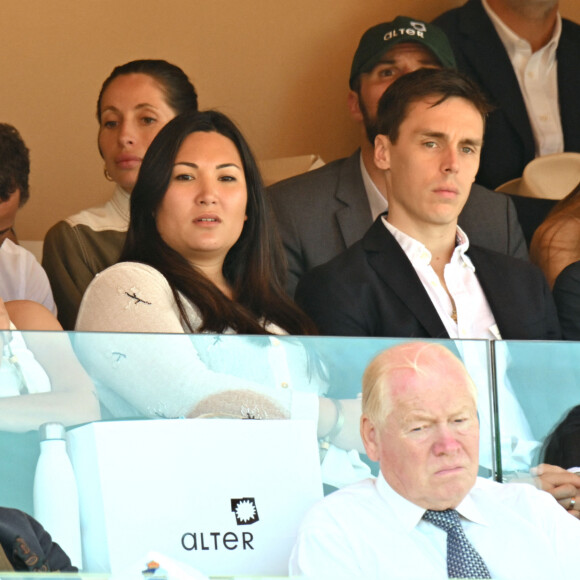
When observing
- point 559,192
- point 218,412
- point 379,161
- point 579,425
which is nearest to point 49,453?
point 218,412

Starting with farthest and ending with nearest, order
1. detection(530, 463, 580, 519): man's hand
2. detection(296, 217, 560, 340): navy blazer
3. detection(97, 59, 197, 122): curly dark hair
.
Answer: detection(97, 59, 197, 122): curly dark hair < detection(296, 217, 560, 340): navy blazer < detection(530, 463, 580, 519): man's hand

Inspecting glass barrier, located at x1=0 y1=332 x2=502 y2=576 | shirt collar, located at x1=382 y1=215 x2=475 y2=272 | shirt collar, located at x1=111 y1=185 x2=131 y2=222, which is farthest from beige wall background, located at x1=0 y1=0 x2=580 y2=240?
glass barrier, located at x1=0 y1=332 x2=502 y2=576

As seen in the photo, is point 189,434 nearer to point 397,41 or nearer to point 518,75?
point 397,41

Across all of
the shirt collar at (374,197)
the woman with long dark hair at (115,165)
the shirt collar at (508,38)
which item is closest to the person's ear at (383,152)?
the shirt collar at (374,197)

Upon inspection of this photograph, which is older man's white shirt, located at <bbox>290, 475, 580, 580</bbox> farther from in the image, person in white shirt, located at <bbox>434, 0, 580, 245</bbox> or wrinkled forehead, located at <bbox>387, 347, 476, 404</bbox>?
person in white shirt, located at <bbox>434, 0, 580, 245</bbox>

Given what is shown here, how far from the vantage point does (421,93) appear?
92.8 inches

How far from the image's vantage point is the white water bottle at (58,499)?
1.39m

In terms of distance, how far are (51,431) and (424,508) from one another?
1.55 feet

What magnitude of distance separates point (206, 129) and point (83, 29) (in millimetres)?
1714

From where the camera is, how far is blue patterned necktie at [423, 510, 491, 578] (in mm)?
1424

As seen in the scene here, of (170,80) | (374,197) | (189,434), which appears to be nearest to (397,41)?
(374,197)

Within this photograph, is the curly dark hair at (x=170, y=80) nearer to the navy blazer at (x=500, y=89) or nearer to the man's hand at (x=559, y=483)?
the navy blazer at (x=500, y=89)

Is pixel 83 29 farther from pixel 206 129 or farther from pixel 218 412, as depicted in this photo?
pixel 218 412

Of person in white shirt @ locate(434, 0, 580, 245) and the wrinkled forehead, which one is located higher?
person in white shirt @ locate(434, 0, 580, 245)
